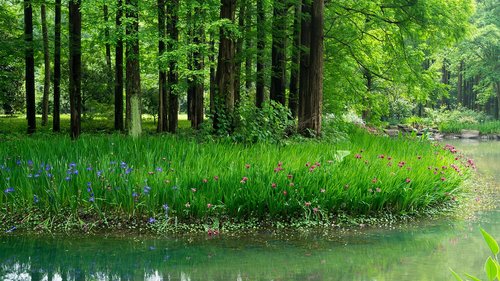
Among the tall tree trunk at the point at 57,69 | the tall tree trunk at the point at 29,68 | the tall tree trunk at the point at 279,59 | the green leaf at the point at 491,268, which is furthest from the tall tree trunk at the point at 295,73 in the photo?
the green leaf at the point at 491,268

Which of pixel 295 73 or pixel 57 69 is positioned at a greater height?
pixel 57 69

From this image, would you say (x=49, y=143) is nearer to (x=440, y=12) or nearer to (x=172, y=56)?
(x=172, y=56)

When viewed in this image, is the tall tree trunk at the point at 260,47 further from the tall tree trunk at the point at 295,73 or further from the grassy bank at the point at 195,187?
the grassy bank at the point at 195,187

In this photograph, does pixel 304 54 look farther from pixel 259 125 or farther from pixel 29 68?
pixel 29 68

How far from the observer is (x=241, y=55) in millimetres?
13664

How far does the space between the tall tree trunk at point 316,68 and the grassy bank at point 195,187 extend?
338cm

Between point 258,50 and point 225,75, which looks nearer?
point 225,75

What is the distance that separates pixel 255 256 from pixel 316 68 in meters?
6.84

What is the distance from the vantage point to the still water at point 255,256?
4.34m

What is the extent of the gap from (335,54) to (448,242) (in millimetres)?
10012

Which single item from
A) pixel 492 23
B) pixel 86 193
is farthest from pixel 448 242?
pixel 492 23

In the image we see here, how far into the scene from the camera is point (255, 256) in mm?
4906

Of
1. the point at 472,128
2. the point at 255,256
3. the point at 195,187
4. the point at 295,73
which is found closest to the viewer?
the point at 255,256

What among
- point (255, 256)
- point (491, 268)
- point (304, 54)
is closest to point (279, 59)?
point (304, 54)
